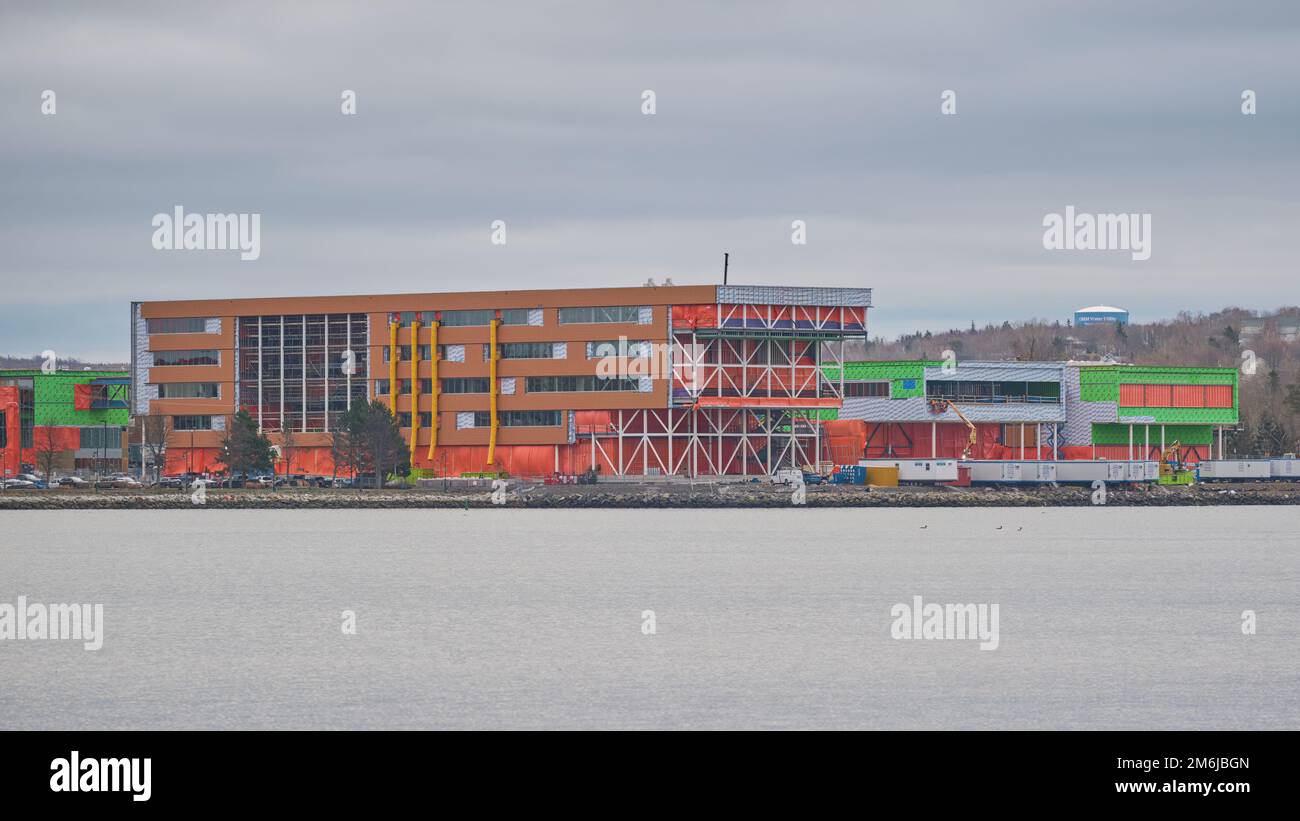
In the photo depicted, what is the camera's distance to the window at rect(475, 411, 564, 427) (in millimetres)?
133875

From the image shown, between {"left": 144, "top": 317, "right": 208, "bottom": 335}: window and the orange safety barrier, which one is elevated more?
{"left": 144, "top": 317, "right": 208, "bottom": 335}: window

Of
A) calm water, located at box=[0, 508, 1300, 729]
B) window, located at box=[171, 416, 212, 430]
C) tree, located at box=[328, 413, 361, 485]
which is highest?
window, located at box=[171, 416, 212, 430]

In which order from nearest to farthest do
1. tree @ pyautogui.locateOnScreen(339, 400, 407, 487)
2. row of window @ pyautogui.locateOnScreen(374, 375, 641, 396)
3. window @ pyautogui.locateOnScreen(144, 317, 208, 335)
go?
1. tree @ pyautogui.locateOnScreen(339, 400, 407, 487)
2. row of window @ pyautogui.locateOnScreen(374, 375, 641, 396)
3. window @ pyautogui.locateOnScreen(144, 317, 208, 335)

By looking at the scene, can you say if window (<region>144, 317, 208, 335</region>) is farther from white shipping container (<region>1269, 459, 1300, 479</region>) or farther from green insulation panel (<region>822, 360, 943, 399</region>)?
white shipping container (<region>1269, 459, 1300, 479</region>)

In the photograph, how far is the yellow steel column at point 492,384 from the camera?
133875 millimetres

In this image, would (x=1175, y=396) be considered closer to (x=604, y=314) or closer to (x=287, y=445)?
(x=604, y=314)

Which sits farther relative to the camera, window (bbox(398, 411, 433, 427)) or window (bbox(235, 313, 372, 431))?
window (bbox(235, 313, 372, 431))

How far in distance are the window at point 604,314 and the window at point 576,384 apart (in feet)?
14.1

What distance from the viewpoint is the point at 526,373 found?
5261 inches

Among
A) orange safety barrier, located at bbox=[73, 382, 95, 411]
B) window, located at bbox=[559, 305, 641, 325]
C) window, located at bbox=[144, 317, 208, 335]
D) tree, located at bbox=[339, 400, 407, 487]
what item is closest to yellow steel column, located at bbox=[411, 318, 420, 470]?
tree, located at bbox=[339, 400, 407, 487]

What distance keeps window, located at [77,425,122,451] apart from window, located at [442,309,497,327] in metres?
44.5

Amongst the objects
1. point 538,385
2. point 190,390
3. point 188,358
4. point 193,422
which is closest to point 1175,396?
point 538,385

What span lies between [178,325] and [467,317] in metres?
25.5
